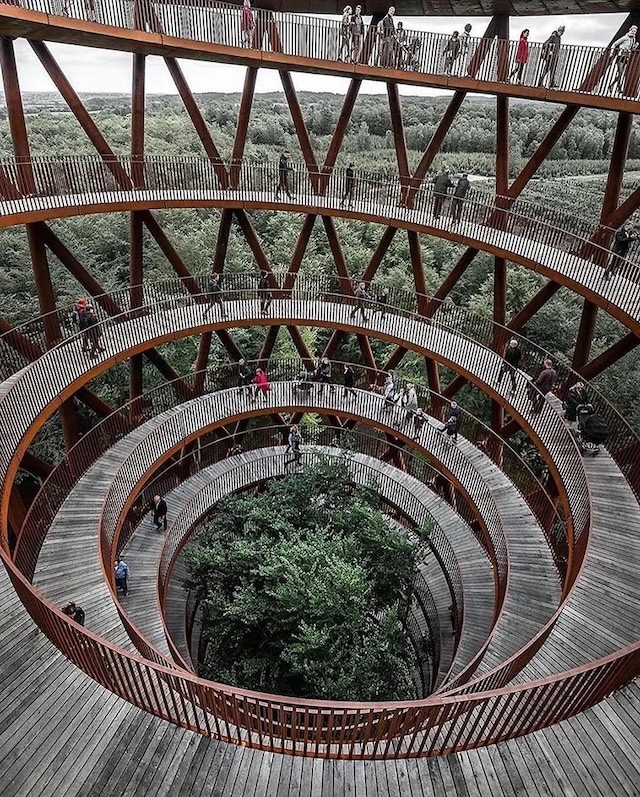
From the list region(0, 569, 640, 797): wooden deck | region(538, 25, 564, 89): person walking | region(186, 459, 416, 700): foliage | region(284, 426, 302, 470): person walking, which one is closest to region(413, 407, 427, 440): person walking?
region(186, 459, 416, 700): foliage

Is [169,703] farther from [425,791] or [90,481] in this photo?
[90,481]

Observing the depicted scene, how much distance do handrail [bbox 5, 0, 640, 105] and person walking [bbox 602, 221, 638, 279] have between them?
13.0 feet

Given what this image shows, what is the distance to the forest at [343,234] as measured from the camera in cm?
3350

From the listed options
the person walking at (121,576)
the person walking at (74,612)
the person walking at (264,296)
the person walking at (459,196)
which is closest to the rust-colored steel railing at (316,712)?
the person walking at (74,612)

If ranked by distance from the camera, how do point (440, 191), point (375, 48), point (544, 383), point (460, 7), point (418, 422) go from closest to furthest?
point (375, 48) → point (460, 7) → point (544, 383) → point (440, 191) → point (418, 422)

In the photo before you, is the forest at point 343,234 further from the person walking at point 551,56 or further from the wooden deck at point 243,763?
the wooden deck at point 243,763

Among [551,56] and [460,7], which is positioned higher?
[460,7]

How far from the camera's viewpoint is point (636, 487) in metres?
16.5

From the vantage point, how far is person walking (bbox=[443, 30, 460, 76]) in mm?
18375

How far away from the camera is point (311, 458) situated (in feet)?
86.7

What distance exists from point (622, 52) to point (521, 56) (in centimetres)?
302

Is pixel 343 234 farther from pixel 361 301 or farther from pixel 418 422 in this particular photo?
pixel 418 422

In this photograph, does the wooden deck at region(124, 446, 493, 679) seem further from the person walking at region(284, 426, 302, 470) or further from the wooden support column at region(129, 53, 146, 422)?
the wooden support column at region(129, 53, 146, 422)

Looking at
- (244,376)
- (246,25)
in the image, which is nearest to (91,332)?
(244,376)
